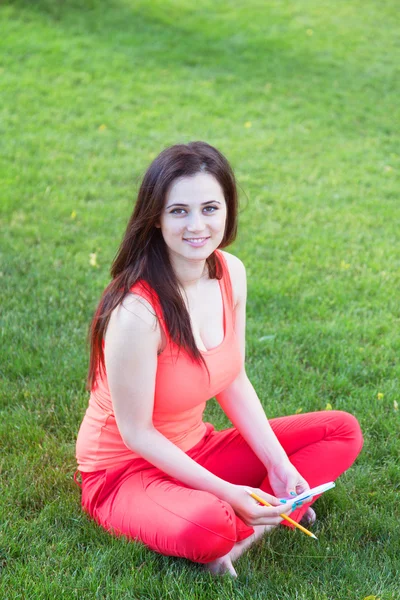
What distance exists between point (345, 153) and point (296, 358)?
380cm

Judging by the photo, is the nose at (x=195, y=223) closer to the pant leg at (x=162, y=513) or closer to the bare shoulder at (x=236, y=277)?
the bare shoulder at (x=236, y=277)

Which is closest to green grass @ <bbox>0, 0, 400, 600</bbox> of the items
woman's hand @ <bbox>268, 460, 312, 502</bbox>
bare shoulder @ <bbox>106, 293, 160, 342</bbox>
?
woman's hand @ <bbox>268, 460, 312, 502</bbox>

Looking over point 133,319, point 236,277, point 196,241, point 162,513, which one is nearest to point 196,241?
point 196,241

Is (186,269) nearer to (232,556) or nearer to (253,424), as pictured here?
(253,424)

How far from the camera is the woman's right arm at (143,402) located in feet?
7.91

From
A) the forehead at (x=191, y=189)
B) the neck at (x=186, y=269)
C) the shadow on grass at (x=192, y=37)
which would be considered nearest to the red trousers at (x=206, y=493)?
the neck at (x=186, y=269)

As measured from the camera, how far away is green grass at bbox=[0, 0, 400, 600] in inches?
102

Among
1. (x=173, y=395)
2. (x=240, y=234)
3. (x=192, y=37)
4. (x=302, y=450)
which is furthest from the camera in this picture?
(x=192, y=37)

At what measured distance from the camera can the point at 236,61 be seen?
977 centimetres

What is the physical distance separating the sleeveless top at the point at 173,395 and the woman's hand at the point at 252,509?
0.33 metres

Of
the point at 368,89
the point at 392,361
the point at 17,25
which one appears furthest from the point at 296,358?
the point at 17,25

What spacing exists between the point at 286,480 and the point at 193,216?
3.25ft

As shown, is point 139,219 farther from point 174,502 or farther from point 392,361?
point 392,361

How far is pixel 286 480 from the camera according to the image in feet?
8.92
